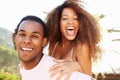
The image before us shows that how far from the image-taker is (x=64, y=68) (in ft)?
8.84

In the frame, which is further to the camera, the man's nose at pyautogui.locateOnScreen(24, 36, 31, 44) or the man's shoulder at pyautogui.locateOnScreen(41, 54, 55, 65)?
the man's shoulder at pyautogui.locateOnScreen(41, 54, 55, 65)

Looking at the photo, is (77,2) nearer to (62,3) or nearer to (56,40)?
(62,3)

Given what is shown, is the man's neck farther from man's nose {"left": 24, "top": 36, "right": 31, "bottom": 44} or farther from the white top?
man's nose {"left": 24, "top": 36, "right": 31, "bottom": 44}

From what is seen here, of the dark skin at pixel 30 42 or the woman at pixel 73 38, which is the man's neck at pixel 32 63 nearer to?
the dark skin at pixel 30 42

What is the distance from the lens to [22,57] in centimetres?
268

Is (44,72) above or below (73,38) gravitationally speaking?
below

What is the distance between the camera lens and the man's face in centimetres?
265

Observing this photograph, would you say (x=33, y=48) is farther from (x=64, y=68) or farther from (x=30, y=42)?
(x=64, y=68)

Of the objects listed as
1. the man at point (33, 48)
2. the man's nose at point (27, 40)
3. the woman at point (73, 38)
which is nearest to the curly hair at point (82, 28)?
the woman at point (73, 38)

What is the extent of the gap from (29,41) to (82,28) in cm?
45

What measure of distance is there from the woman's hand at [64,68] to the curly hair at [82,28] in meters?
0.17

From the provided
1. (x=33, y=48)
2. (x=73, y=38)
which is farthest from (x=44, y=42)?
(x=73, y=38)

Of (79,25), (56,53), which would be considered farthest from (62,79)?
(79,25)

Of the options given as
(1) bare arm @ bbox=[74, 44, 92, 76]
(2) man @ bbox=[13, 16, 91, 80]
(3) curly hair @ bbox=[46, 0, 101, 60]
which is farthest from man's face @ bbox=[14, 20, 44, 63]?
(1) bare arm @ bbox=[74, 44, 92, 76]
